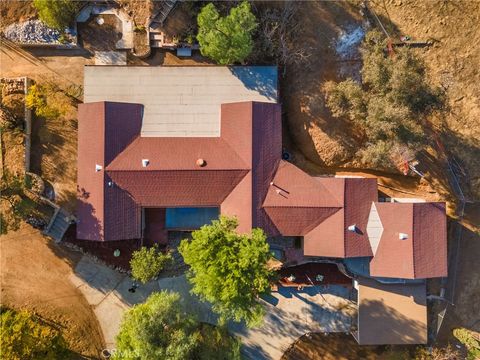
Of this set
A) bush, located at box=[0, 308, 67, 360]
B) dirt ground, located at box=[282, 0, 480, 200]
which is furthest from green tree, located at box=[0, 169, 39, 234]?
dirt ground, located at box=[282, 0, 480, 200]

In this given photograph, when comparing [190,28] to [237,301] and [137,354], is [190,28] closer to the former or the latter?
[237,301]

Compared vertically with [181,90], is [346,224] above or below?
below

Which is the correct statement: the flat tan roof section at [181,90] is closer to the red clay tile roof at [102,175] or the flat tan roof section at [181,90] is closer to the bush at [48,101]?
the red clay tile roof at [102,175]

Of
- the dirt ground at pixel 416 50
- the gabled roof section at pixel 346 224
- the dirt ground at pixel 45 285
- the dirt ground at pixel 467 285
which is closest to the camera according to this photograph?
the gabled roof section at pixel 346 224

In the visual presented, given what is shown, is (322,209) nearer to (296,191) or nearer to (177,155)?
(296,191)

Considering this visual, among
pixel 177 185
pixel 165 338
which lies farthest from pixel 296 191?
pixel 165 338

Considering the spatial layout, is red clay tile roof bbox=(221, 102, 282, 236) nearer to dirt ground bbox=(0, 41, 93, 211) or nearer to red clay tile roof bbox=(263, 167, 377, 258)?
red clay tile roof bbox=(263, 167, 377, 258)

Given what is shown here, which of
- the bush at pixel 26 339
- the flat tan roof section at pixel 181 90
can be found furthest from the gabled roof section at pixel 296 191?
the bush at pixel 26 339
